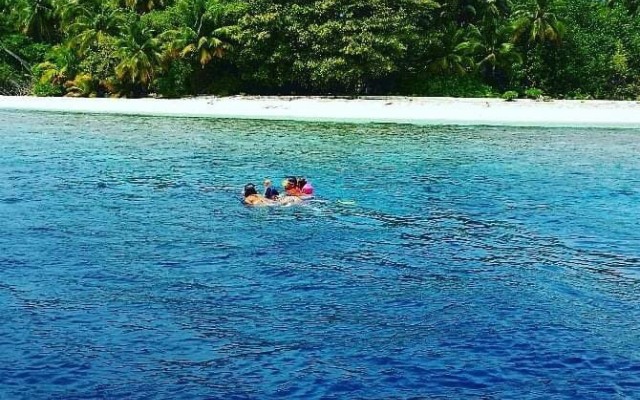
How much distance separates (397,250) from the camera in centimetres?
1493

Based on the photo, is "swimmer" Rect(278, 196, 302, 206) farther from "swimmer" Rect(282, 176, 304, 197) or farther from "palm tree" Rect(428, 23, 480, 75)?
"palm tree" Rect(428, 23, 480, 75)

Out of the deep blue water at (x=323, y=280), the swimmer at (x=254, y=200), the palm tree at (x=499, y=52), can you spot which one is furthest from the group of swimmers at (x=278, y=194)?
the palm tree at (x=499, y=52)

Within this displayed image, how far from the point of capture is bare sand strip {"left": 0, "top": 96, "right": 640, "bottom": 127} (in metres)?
37.7

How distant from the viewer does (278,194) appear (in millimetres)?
18844

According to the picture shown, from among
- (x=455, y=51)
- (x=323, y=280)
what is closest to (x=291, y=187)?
(x=323, y=280)

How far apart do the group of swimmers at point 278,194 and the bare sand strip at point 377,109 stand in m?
19.7

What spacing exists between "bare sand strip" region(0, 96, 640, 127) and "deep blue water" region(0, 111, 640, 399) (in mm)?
12297

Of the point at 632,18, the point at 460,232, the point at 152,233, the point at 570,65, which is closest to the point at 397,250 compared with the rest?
the point at 460,232

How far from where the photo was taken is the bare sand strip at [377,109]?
124 feet

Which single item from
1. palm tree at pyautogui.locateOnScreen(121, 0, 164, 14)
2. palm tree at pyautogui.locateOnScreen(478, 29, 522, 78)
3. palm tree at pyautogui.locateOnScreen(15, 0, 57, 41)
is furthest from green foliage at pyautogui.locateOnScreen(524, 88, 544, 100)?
palm tree at pyautogui.locateOnScreen(15, 0, 57, 41)

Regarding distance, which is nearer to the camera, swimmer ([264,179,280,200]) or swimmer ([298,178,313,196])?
swimmer ([264,179,280,200])

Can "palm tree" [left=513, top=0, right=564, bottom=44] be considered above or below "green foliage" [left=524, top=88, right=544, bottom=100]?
above

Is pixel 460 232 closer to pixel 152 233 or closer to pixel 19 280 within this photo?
pixel 152 233

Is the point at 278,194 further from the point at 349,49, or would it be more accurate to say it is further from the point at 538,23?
the point at 538,23
